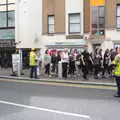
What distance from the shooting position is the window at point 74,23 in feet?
107

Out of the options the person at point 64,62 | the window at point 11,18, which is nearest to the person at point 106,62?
the person at point 64,62

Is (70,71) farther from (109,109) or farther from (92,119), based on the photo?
(92,119)

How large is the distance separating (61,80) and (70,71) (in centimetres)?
173

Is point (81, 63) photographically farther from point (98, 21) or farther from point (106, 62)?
point (98, 21)

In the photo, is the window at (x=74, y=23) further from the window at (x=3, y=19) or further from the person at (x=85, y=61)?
the person at (x=85, y=61)

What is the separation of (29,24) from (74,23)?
4.22 m

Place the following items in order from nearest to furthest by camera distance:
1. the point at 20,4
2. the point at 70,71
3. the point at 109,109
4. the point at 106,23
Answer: the point at 109,109 < the point at 70,71 < the point at 106,23 < the point at 20,4

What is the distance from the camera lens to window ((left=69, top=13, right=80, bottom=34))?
3262 cm

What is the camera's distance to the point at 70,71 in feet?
76.0

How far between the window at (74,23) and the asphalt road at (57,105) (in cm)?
1614

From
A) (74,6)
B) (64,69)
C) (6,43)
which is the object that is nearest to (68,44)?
(74,6)

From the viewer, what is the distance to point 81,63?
22.0 meters

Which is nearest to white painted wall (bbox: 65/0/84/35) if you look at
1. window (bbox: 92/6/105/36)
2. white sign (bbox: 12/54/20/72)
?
window (bbox: 92/6/105/36)

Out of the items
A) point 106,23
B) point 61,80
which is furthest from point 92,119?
point 106,23
